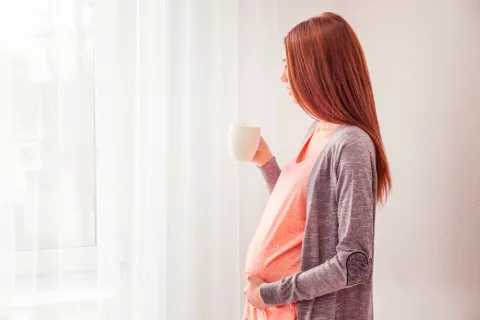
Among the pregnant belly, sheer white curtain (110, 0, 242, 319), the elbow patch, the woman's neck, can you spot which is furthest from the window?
the elbow patch

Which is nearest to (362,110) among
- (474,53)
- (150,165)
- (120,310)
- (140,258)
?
(474,53)

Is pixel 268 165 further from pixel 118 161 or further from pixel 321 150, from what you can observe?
pixel 118 161

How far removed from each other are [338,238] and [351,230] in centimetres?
7

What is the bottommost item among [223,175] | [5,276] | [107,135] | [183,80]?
[5,276]

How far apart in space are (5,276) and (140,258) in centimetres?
35

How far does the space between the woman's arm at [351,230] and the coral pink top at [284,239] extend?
0.09 m

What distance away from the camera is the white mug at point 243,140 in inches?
55.9

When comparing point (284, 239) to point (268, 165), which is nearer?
point (284, 239)

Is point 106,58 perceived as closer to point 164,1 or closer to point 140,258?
point 164,1

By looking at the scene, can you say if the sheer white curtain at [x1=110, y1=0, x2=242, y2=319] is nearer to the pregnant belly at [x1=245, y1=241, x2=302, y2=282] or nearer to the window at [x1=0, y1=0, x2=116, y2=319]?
the window at [x1=0, y1=0, x2=116, y2=319]

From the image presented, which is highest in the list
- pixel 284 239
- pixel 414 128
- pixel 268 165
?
pixel 414 128

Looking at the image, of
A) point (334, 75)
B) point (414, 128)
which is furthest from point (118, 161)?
point (414, 128)

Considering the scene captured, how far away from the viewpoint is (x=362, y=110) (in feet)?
3.93

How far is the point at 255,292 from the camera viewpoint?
4.04ft
